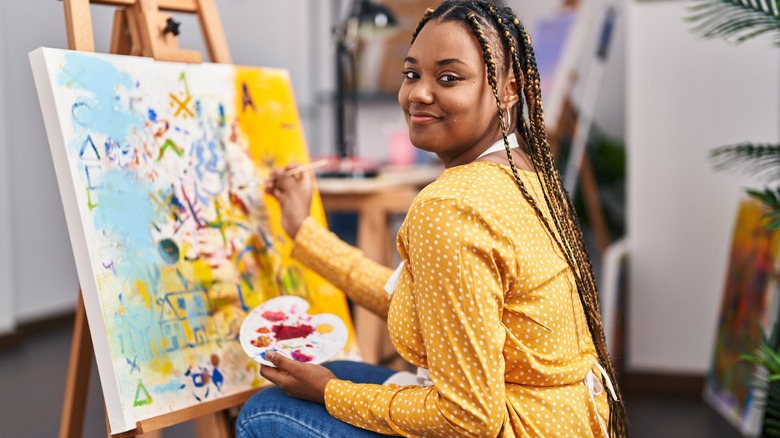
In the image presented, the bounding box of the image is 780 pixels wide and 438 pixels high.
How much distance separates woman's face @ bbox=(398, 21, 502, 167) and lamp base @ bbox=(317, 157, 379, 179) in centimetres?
152

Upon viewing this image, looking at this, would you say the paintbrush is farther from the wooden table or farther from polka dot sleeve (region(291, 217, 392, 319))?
the wooden table

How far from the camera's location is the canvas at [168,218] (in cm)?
109

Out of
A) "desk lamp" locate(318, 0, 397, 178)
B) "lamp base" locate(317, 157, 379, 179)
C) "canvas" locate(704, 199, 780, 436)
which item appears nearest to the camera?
A: "canvas" locate(704, 199, 780, 436)

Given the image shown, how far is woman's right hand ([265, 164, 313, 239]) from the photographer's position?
139 cm

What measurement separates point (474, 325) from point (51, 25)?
2963 millimetres

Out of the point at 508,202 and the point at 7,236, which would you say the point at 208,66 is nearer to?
the point at 508,202

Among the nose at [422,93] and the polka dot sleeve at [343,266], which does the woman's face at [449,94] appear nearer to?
the nose at [422,93]

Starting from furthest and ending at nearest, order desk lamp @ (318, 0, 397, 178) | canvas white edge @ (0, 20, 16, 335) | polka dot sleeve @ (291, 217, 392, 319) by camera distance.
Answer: canvas white edge @ (0, 20, 16, 335) → desk lamp @ (318, 0, 397, 178) → polka dot sleeve @ (291, 217, 392, 319)

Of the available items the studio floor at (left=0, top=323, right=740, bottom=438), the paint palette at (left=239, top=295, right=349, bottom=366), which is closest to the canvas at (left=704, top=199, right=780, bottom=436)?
the studio floor at (left=0, top=323, right=740, bottom=438)

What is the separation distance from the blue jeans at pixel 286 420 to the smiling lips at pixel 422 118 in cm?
44

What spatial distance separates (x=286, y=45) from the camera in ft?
14.4

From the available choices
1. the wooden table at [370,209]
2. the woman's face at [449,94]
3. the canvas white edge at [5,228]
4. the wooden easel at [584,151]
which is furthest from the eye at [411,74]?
the canvas white edge at [5,228]

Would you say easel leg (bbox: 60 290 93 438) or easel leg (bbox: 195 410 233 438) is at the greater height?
easel leg (bbox: 60 290 93 438)

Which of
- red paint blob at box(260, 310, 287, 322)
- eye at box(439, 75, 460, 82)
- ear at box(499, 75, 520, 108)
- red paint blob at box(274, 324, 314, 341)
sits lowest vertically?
red paint blob at box(274, 324, 314, 341)
